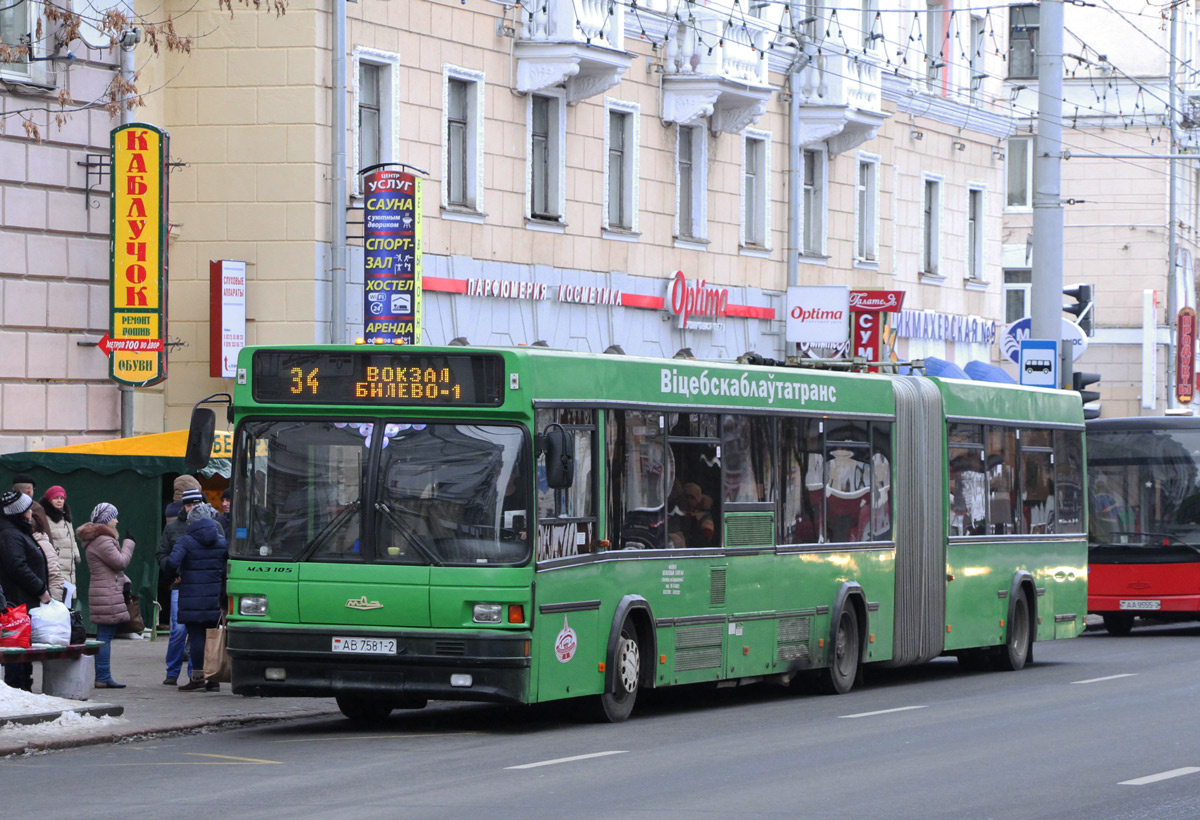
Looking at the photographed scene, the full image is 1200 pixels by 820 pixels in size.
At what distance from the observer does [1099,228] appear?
59719 millimetres

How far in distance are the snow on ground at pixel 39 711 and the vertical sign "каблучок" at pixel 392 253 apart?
10777mm

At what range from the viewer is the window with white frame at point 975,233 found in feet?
140

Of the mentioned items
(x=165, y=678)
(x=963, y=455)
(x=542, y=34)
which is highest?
(x=542, y=34)

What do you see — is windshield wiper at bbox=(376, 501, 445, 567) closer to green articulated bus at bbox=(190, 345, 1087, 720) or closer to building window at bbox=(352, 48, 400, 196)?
green articulated bus at bbox=(190, 345, 1087, 720)

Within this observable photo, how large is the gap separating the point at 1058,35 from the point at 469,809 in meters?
20.2

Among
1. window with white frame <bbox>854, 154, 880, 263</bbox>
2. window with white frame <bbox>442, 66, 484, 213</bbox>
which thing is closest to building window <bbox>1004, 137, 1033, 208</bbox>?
window with white frame <bbox>854, 154, 880, 263</bbox>

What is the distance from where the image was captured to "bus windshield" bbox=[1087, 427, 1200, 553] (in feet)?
90.1

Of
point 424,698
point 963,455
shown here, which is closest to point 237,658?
point 424,698

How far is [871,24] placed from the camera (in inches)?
1479

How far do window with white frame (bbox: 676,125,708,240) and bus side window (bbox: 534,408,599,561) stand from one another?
17771mm

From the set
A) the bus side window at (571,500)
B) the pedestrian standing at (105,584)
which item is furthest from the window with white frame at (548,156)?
the bus side window at (571,500)

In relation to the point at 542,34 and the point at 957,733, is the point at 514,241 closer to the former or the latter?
the point at 542,34

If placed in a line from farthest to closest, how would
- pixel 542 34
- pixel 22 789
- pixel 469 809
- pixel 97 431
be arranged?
pixel 542 34, pixel 97 431, pixel 22 789, pixel 469 809

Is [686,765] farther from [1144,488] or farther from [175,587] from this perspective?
[1144,488]
